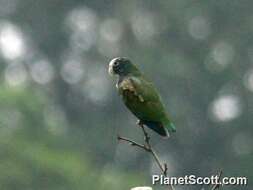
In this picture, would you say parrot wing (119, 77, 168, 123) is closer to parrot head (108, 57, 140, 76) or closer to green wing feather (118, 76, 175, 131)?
green wing feather (118, 76, 175, 131)

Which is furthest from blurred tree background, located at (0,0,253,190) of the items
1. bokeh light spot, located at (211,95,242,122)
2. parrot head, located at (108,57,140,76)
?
parrot head, located at (108,57,140,76)

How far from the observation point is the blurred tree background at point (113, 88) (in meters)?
21.7

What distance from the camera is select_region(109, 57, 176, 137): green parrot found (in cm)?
381

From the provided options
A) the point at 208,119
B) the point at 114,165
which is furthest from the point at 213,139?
the point at 114,165

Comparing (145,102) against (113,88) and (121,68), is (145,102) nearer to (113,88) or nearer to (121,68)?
(121,68)

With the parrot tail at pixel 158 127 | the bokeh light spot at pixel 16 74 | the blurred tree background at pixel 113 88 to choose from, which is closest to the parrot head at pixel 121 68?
the parrot tail at pixel 158 127

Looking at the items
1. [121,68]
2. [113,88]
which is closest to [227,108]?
[113,88]

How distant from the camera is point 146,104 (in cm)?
382

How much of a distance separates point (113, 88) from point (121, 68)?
2149 centimetres

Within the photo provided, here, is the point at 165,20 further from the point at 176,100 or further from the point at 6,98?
the point at 6,98

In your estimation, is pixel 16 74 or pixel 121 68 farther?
pixel 16 74

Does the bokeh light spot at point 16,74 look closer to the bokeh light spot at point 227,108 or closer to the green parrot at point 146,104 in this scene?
the bokeh light spot at point 227,108

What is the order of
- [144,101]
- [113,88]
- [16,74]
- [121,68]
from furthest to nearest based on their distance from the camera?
[16,74] < [113,88] < [121,68] < [144,101]

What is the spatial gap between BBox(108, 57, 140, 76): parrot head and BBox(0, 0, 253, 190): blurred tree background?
50.1 feet
